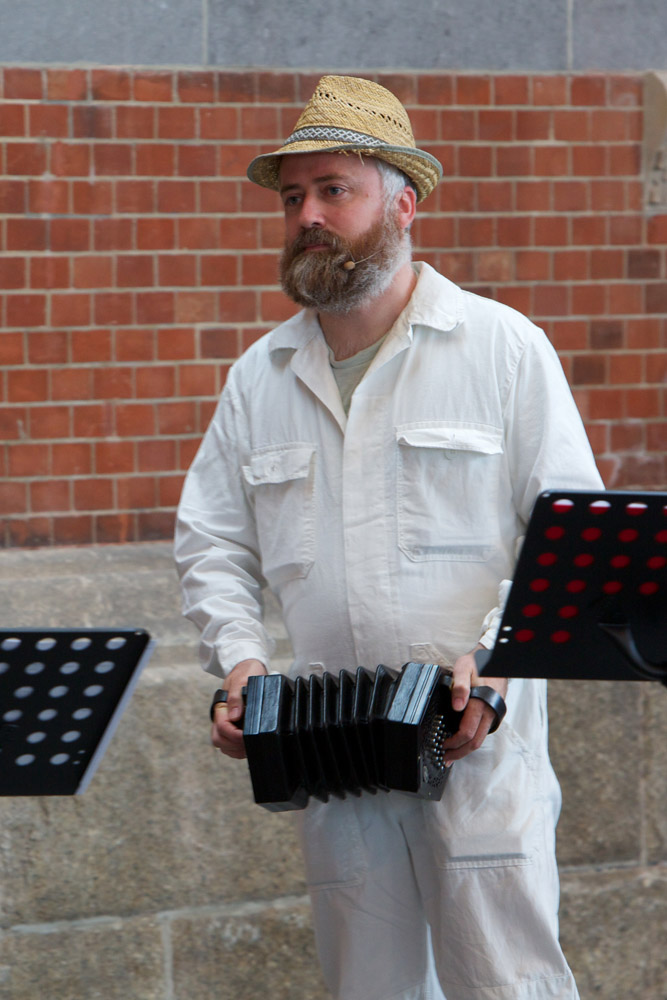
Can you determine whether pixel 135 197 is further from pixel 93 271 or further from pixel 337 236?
pixel 337 236

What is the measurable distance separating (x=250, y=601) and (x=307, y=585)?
0.78 feet

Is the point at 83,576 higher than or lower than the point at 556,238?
lower

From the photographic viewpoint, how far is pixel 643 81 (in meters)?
4.38

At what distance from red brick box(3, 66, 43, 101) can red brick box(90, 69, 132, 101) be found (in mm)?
174

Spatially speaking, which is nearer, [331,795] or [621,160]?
[331,795]

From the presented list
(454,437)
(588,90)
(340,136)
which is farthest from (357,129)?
(588,90)

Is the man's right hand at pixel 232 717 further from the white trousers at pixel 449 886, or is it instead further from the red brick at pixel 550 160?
the red brick at pixel 550 160

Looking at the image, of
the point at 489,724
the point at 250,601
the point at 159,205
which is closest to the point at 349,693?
the point at 489,724

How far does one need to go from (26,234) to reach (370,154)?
5.12 ft

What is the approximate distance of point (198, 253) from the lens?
13.7 ft

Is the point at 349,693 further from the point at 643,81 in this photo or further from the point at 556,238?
the point at 643,81

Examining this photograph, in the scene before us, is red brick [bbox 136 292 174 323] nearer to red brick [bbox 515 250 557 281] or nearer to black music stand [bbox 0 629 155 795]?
red brick [bbox 515 250 557 281]

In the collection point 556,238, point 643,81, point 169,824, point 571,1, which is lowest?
point 169,824

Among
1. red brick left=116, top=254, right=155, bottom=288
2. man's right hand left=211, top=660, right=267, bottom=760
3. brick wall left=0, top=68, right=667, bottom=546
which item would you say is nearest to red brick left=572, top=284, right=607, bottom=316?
brick wall left=0, top=68, right=667, bottom=546
